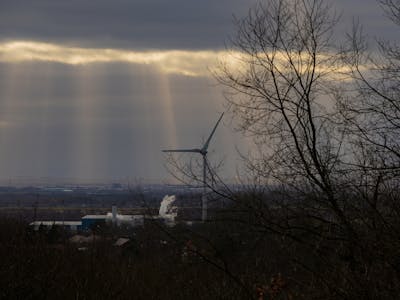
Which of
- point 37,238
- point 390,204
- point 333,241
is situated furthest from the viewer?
point 37,238

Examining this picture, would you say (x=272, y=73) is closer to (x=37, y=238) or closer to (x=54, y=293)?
(x=54, y=293)

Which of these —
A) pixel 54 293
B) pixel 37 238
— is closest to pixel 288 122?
pixel 54 293

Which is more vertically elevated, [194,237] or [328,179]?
[328,179]

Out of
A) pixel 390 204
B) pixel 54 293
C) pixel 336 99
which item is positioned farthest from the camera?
pixel 54 293

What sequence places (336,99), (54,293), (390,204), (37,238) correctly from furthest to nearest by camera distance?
1. (37,238)
2. (54,293)
3. (336,99)
4. (390,204)

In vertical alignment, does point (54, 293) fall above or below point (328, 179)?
below

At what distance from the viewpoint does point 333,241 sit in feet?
43.8

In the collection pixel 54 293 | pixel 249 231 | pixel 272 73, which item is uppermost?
pixel 272 73

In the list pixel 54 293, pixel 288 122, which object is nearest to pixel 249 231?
pixel 288 122

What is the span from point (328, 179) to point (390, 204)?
1.84 metres

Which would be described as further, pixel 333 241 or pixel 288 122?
pixel 288 122

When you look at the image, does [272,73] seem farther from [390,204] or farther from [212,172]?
[390,204]

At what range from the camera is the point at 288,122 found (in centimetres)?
1482

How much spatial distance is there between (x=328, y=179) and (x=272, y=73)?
264 cm
